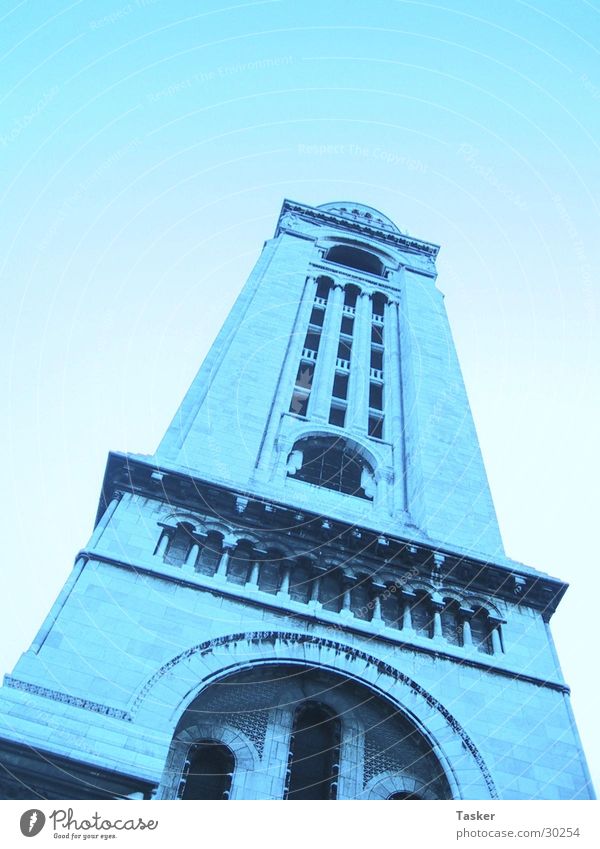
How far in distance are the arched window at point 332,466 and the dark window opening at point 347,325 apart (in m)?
9.59

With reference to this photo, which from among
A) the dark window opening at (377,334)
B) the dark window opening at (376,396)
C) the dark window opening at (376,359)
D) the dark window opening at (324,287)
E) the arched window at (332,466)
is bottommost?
the arched window at (332,466)

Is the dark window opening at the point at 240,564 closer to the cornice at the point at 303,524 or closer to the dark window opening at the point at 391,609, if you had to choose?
the cornice at the point at 303,524

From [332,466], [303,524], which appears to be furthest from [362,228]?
[303,524]

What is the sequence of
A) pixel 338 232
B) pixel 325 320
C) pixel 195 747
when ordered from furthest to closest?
pixel 338 232, pixel 325 320, pixel 195 747

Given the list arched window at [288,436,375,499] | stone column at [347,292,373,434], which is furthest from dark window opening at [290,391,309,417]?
arched window at [288,436,375,499]

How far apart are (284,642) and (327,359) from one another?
15392 millimetres

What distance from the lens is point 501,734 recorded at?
535 inches

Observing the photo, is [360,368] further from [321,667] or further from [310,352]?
[321,667]

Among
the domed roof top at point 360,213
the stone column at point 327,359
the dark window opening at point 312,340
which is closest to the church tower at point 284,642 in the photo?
the stone column at point 327,359

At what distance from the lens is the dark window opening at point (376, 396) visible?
27062 mm

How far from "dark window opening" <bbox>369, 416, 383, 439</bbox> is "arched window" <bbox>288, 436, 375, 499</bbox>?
1692mm

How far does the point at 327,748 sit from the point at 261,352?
Result: 1472cm
